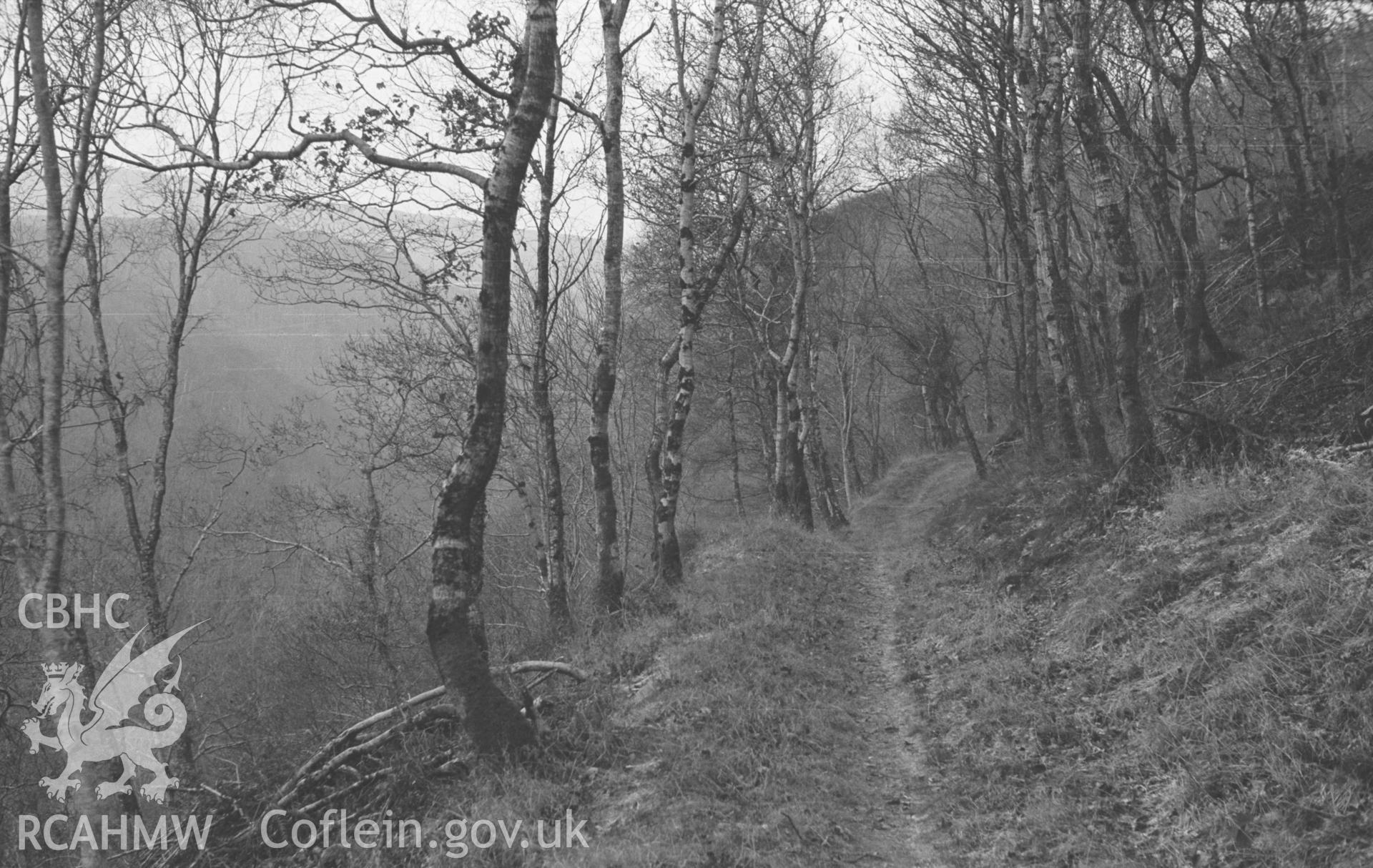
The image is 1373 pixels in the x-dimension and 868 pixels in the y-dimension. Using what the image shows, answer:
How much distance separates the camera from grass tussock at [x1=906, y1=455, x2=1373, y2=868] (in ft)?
12.6

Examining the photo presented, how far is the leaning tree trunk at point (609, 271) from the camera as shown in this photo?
32.6 ft

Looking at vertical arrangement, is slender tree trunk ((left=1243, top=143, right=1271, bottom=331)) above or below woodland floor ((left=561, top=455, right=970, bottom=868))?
above

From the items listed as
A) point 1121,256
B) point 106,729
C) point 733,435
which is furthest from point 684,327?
point 733,435

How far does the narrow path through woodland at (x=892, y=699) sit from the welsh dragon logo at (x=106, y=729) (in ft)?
22.1

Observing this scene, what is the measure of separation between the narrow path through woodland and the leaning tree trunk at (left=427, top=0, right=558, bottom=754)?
2931mm

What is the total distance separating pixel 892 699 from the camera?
746 cm

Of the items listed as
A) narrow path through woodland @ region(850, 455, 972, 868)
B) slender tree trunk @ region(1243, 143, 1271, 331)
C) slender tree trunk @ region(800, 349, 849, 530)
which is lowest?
narrow path through woodland @ region(850, 455, 972, 868)

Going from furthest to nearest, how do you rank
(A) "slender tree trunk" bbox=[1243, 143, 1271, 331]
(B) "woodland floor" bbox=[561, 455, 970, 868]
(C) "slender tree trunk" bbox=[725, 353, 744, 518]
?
(C) "slender tree trunk" bbox=[725, 353, 744, 518] → (A) "slender tree trunk" bbox=[1243, 143, 1271, 331] → (B) "woodland floor" bbox=[561, 455, 970, 868]

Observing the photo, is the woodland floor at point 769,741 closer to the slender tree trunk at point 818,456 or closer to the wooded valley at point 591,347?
the wooded valley at point 591,347

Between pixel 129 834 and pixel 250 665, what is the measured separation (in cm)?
1854

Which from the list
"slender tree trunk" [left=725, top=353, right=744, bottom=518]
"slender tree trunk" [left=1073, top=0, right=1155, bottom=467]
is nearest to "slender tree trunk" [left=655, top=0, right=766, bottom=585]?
"slender tree trunk" [left=1073, top=0, right=1155, bottom=467]

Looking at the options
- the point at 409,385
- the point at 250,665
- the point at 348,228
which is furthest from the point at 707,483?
the point at 348,228

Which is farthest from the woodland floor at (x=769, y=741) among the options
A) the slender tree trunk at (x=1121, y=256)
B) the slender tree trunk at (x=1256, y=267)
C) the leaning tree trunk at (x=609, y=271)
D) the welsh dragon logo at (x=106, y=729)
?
the slender tree trunk at (x=1256, y=267)

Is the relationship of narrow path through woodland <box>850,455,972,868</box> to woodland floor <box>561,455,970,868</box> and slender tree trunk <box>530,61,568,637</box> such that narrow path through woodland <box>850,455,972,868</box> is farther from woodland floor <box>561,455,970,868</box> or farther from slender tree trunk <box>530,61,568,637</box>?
slender tree trunk <box>530,61,568,637</box>
